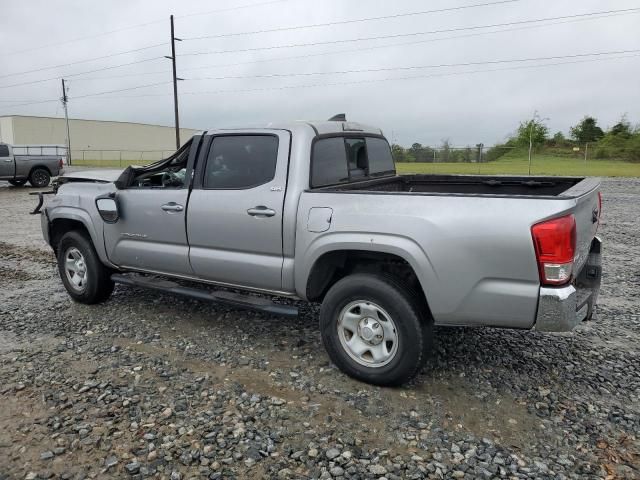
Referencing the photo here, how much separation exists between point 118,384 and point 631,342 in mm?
4209

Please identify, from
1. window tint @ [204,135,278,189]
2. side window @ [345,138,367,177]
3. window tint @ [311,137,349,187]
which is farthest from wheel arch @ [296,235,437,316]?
side window @ [345,138,367,177]

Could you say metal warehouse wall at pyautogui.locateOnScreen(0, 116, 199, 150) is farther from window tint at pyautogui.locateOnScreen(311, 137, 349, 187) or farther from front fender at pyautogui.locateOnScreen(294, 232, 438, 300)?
front fender at pyautogui.locateOnScreen(294, 232, 438, 300)

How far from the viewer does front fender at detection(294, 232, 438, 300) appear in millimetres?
3322

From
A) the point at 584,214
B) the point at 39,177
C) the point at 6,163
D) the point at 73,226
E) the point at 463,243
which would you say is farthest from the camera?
the point at 39,177

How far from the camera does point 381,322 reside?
3.60 m

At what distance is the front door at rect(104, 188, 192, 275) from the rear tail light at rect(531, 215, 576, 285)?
2.94 m

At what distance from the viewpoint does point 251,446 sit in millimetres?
2994

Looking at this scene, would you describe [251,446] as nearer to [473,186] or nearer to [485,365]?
[485,365]

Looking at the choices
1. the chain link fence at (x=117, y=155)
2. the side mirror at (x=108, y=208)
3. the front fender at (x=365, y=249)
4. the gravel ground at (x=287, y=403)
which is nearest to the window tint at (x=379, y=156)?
the front fender at (x=365, y=249)

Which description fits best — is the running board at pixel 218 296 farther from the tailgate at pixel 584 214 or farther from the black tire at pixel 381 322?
the tailgate at pixel 584 214

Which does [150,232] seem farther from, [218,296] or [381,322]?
[381,322]

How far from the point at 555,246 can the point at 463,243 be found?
0.52 meters

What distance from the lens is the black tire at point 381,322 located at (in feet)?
11.3

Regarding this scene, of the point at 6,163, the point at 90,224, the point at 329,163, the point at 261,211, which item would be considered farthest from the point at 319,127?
the point at 6,163
